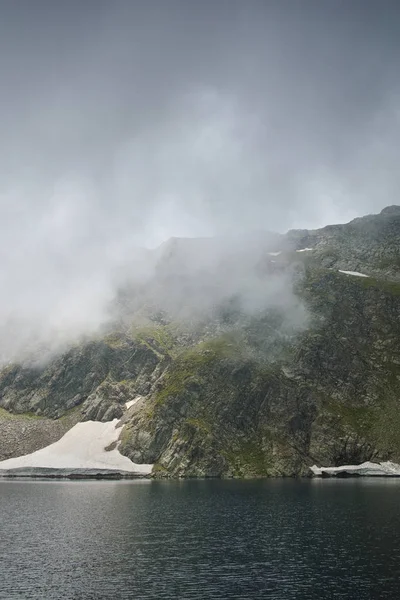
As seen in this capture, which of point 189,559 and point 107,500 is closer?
point 189,559

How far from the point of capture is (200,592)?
51812mm

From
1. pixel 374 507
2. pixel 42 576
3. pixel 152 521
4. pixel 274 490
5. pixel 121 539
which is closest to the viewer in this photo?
pixel 42 576

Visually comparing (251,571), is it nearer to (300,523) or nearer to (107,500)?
(300,523)

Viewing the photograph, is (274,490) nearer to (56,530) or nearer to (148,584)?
(56,530)

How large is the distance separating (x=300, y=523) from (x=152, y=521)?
27716 millimetres

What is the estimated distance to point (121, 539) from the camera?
78875 millimetres

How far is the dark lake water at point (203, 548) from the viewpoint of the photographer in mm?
53250

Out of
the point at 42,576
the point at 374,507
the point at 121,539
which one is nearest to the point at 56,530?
the point at 121,539

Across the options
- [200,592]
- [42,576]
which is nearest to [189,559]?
[200,592]

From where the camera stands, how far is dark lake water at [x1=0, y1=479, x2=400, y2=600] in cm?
5325

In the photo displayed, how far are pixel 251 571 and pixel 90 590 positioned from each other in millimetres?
19050

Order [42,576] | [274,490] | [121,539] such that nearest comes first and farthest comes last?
[42,576] → [121,539] → [274,490]

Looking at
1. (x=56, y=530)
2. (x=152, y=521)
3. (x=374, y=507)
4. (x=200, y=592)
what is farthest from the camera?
(x=374, y=507)

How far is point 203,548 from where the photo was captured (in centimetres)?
7200
